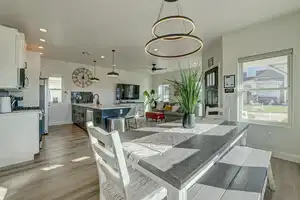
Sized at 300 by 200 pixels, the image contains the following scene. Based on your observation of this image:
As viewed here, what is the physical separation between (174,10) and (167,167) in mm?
2648

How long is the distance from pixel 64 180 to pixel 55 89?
214 inches

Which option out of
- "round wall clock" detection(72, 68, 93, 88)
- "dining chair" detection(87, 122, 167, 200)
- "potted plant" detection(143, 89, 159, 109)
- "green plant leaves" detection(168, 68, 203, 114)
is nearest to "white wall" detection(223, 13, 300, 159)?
"green plant leaves" detection(168, 68, 203, 114)

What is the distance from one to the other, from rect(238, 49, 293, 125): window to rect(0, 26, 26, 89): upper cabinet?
455cm

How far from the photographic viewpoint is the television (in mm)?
8961

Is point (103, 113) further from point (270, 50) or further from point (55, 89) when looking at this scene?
point (270, 50)

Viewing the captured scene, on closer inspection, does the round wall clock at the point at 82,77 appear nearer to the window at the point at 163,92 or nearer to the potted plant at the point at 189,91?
the window at the point at 163,92

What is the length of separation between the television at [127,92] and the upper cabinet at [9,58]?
5869mm

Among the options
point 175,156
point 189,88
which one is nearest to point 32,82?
point 189,88

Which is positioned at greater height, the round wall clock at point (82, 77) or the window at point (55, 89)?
the round wall clock at point (82, 77)

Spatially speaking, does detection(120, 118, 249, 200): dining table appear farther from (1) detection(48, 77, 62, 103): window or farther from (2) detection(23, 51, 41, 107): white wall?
(1) detection(48, 77, 62, 103): window

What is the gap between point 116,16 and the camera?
3.04 m

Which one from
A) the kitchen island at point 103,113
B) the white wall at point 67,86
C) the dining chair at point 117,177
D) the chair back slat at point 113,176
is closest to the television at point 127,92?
the white wall at point 67,86

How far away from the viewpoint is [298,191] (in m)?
2.03

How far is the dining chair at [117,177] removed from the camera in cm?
91
